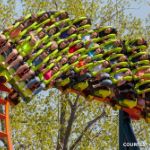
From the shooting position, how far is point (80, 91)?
31.4 ft

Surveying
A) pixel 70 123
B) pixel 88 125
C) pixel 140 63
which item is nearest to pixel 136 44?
pixel 140 63

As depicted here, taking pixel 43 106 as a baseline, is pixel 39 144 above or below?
below

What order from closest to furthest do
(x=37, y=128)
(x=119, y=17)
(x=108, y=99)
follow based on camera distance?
(x=108, y=99) < (x=37, y=128) < (x=119, y=17)

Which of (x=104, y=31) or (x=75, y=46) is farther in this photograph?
(x=104, y=31)

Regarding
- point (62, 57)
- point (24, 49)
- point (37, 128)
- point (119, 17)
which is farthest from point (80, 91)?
point (119, 17)

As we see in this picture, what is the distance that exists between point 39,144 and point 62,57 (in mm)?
11681

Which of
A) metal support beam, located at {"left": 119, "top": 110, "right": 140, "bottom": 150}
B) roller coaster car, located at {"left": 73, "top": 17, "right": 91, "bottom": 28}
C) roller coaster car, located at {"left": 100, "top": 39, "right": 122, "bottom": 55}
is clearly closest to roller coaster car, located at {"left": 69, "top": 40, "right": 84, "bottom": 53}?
roller coaster car, located at {"left": 100, "top": 39, "right": 122, "bottom": 55}

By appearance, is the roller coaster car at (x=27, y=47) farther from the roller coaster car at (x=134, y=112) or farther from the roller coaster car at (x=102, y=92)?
the roller coaster car at (x=134, y=112)

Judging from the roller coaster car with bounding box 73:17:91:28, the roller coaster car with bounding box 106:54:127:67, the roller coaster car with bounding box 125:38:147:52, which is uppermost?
the roller coaster car with bounding box 73:17:91:28

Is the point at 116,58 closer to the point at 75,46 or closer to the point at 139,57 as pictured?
the point at 139,57

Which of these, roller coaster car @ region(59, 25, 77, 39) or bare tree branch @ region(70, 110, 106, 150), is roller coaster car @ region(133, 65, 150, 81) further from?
bare tree branch @ region(70, 110, 106, 150)

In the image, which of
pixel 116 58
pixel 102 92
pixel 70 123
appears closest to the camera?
pixel 102 92

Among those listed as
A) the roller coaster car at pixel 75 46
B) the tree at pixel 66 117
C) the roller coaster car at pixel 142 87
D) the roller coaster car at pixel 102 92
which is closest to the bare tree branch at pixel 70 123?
the tree at pixel 66 117

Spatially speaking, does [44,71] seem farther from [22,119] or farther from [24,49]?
[22,119]
